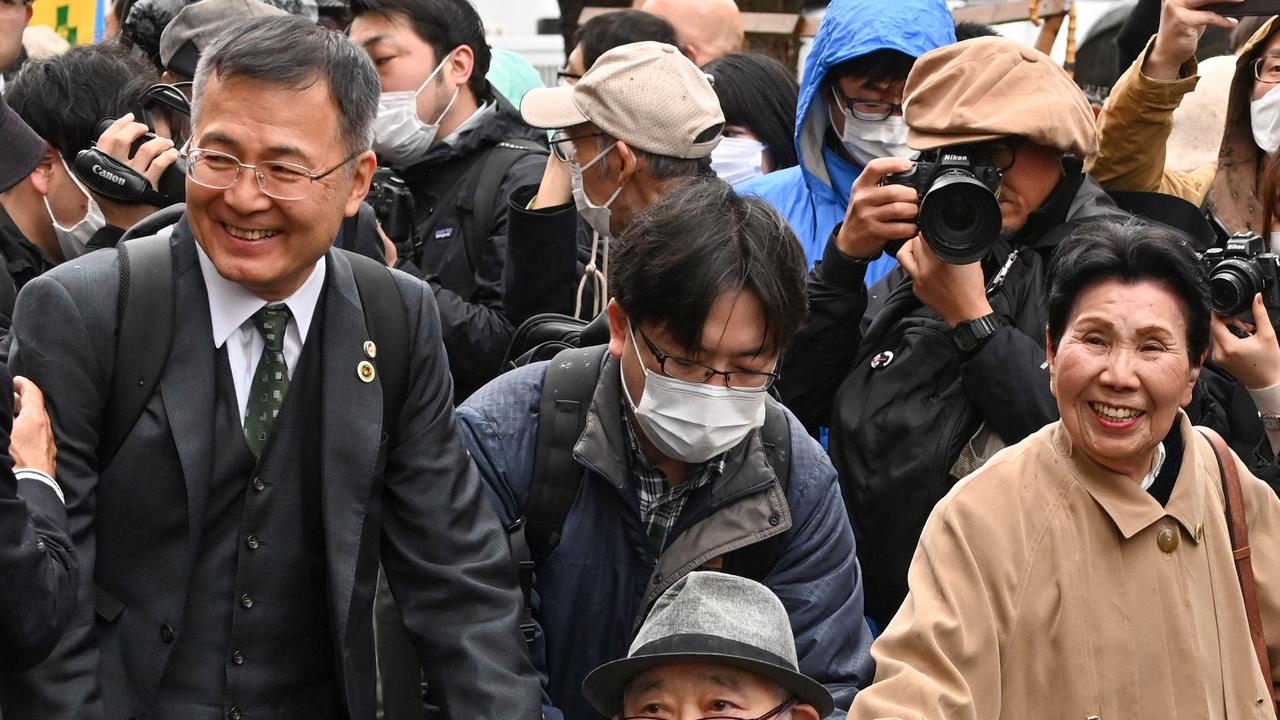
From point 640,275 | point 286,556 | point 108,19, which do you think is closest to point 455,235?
point 640,275

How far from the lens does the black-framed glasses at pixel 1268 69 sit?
5.25 m

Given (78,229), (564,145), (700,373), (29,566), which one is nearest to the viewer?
(29,566)

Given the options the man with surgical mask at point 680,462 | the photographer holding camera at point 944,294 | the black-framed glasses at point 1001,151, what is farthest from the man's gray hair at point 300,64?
the black-framed glasses at point 1001,151

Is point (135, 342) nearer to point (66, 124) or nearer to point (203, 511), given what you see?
point (203, 511)

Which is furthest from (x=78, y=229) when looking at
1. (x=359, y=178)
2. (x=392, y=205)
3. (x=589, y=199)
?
(x=359, y=178)

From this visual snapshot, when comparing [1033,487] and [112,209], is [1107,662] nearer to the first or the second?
[1033,487]

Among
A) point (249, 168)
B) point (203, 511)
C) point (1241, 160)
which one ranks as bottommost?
point (203, 511)

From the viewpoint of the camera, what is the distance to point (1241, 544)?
147 inches

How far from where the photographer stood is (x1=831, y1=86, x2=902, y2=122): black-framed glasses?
508 cm

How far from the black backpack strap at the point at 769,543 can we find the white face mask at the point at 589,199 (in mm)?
1230

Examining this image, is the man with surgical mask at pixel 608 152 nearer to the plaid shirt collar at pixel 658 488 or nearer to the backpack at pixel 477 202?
the backpack at pixel 477 202

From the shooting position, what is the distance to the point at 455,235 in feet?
18.4

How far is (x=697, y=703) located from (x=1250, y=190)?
2.73 metres

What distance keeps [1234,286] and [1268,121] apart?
1.14 meters
